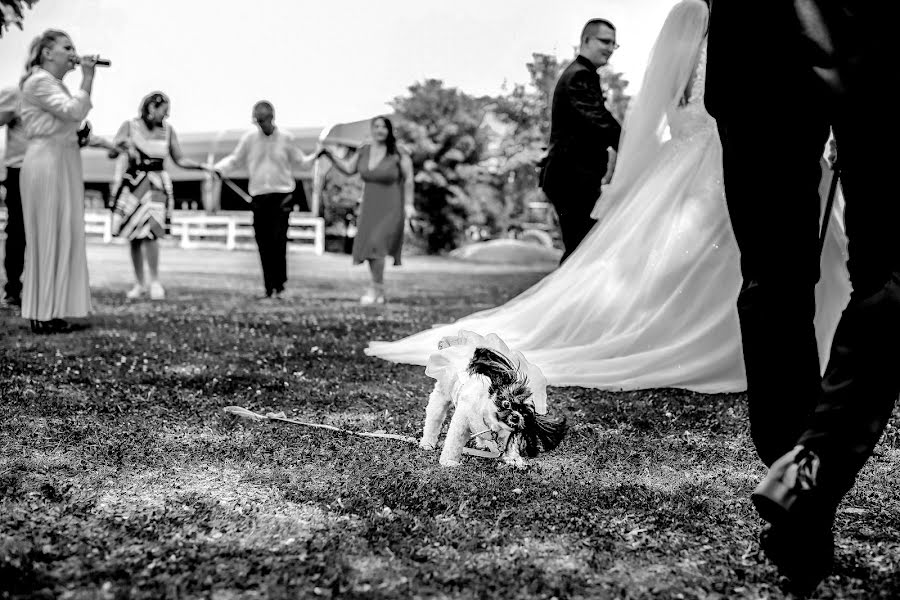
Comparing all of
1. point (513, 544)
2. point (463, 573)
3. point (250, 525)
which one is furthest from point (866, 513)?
point (250, 525)

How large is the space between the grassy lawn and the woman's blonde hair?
2468mm

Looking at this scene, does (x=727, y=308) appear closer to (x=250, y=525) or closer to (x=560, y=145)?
(x=560, y=145)

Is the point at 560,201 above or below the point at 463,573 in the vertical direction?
above

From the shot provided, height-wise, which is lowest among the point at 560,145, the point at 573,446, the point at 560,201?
the point at 573,446

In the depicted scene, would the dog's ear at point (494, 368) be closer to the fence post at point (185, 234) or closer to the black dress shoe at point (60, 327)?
the black dress shoe at point (60, 327)

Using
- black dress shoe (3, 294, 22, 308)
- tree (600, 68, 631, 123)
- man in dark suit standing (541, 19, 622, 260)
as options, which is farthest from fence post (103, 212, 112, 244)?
man in dark suit standing (541, 19, 622, 260)

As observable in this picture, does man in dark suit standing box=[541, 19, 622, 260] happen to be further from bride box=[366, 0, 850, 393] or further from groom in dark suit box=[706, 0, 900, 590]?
groom in dark suit box=[706, 0, 900, 590]

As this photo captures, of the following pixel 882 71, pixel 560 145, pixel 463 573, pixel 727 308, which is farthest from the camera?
pixel 560 145

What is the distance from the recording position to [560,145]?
Result: 23.4ft

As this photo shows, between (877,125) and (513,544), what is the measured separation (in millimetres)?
1359

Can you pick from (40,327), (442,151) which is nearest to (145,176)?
(40,327)

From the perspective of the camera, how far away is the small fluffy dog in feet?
10.1

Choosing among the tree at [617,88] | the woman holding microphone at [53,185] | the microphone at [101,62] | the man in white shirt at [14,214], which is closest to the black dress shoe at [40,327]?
the woman holding microphone at [53,185]

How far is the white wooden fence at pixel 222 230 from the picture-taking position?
2886cm
